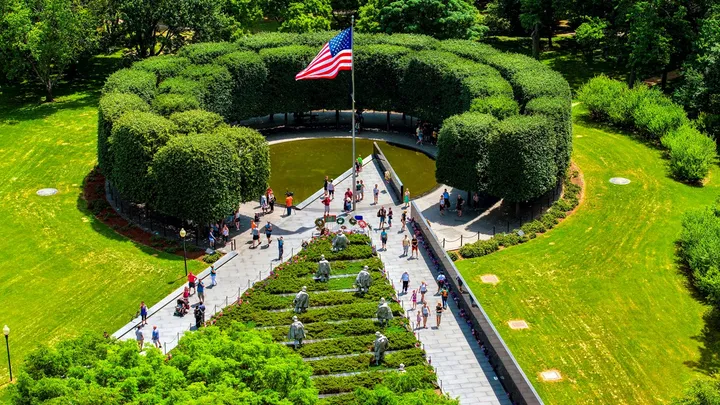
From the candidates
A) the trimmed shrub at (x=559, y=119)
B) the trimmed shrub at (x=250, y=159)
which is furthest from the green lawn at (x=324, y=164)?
the trimmed shrub at (x=559, y=119)

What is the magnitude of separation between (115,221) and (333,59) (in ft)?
68.3

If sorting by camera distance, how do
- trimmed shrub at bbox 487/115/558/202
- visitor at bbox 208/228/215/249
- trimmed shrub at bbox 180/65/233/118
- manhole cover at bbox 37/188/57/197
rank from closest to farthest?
visitor at bbox 208/228/215/249, trimmed shrub at bbox 487/115/558/202, manhole cover at bbox 37/188/57/197, trimmed shrub at bbox 180/65/233/118

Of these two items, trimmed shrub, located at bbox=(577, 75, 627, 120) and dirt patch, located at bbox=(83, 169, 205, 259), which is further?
trimmed shrub, located at bbox=(577, 75, 627, 120)

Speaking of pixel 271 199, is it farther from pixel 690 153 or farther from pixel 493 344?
pixel 690 153

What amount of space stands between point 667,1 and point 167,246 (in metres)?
60.5

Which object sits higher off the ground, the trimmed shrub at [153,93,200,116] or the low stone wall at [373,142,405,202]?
the trimmed shrub at [153,93,200,116]

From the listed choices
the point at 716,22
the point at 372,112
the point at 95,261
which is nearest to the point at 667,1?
the point at 716,22

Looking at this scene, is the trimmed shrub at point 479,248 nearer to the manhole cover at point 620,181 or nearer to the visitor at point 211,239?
the manhole cover at point 620,181

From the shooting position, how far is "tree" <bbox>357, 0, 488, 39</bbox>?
96.4 meters

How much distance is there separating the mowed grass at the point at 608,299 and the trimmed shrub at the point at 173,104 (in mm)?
26677

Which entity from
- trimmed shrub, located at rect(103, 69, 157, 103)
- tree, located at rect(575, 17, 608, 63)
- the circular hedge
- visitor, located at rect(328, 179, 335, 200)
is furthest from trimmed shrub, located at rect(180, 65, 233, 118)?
tree, located at rect(575, 17, 608, 63)

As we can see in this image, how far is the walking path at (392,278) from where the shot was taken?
4747 cm

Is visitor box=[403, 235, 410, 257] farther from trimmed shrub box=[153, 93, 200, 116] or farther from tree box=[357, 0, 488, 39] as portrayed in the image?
tree box=[357, 0, 488, 39]

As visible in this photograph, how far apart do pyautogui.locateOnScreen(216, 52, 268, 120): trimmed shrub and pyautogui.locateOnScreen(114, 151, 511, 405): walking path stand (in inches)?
602
